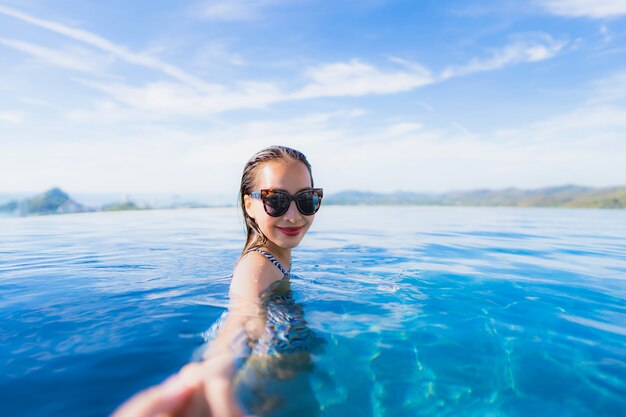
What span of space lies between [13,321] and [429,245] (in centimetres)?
810

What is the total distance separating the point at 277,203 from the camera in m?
3.14

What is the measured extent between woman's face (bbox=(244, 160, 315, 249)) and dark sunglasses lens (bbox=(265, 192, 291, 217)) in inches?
1.6

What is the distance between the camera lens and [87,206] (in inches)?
1134

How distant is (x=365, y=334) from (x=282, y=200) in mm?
1317

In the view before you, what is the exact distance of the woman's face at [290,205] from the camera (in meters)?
3.14

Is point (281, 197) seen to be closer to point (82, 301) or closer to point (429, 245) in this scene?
point (82, 301)

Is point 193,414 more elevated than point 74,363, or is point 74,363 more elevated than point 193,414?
point 193,414

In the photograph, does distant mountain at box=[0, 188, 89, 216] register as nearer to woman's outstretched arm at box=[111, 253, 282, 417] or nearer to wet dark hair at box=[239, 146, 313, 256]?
wet dark hair at box=[239, 146, 313, 256]

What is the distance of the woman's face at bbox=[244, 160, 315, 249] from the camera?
314 centimetres

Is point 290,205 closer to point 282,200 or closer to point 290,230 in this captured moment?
point 282,200

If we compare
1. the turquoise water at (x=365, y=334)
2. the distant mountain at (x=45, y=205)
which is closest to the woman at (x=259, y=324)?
the turquoise water at (x=365, y=334)

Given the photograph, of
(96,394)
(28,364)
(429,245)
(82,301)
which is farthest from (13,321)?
(429,245)

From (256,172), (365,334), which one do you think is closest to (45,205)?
(256,172)

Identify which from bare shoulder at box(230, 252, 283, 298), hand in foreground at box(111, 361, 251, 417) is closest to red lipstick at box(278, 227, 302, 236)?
bare shoulder at box(230, 252, 283, 298)
